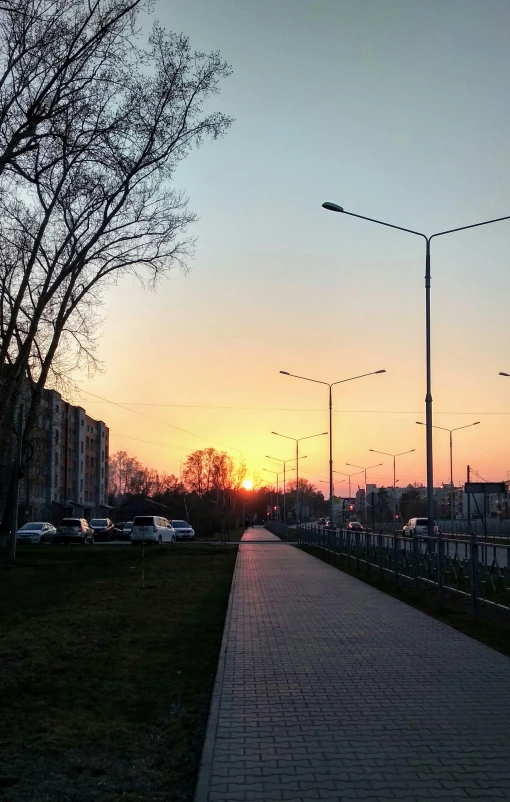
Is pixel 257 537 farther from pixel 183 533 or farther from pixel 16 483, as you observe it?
pixel 16 483

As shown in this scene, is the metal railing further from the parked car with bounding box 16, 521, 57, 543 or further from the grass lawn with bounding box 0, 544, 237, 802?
the parked car with bounding box 16, 521, 57, 543

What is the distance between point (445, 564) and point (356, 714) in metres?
7.07

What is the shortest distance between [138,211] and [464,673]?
19.0m

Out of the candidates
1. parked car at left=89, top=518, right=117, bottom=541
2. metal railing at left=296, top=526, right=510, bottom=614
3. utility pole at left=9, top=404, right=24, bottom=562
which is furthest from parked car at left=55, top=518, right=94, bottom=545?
metal railing at left=296, top=526, right=510, bottom=614

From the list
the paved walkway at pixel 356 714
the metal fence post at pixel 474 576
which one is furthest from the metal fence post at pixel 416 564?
the metal fence post at pixel 474 576

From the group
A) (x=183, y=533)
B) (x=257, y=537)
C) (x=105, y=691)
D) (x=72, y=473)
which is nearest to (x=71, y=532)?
(x=183, y=533)

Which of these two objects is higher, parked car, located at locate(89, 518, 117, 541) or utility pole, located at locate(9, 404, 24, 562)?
utility pole, located at locate(9, 404, 24, 562)

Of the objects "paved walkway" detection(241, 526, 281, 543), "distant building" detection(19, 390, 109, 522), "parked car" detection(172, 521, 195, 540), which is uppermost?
"distant building" detection(19, 390, 109, 522)

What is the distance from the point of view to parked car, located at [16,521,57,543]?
44.4 meters

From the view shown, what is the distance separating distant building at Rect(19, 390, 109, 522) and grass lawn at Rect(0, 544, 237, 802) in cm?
4877

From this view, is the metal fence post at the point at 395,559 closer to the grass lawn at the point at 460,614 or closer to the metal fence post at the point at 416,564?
the grass lawn at the point at 460,614

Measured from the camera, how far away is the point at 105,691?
7059 millimetres

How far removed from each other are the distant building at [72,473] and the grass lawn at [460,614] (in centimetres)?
4779

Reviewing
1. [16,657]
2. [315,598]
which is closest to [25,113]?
[16,657]
